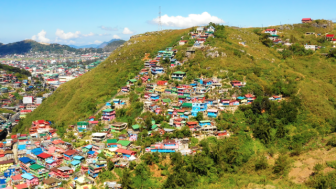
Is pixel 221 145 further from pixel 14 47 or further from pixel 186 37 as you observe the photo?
pixel 14 47

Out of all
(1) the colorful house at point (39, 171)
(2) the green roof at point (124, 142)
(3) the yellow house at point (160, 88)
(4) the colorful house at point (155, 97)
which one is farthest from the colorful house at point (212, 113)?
(1) the colorful house at point (39, 171)

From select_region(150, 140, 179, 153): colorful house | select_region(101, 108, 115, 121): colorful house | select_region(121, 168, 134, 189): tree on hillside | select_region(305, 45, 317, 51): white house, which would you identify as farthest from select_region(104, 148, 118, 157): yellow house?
select_region(305, 45, 317, 51): white house

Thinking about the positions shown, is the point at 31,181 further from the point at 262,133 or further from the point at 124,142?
the point at 262,133

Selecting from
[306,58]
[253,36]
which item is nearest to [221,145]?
[306,58]

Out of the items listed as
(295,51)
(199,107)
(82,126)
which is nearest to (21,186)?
(82,126)

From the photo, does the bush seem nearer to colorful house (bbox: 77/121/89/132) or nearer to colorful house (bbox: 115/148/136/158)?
colorful house (bbox: 115/148/136/158)

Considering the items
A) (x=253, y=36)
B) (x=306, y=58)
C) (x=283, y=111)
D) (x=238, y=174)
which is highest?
(x=253, y=36)

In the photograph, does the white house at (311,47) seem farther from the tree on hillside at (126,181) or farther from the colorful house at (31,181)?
the colorful house at (31,181)
